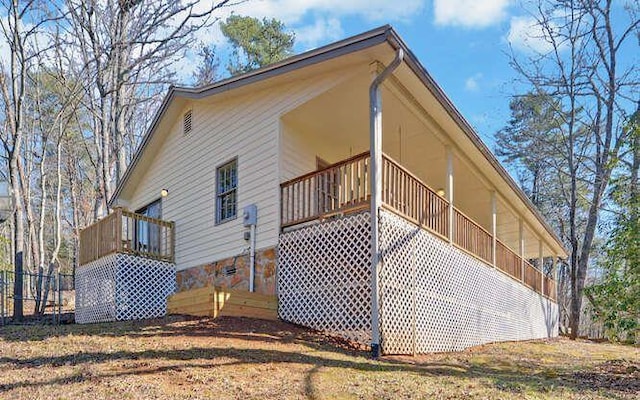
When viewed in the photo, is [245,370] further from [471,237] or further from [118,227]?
[471,237]

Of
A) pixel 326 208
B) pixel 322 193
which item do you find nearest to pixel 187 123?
pixel 322 193

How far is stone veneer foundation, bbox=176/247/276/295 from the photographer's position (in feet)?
30.6

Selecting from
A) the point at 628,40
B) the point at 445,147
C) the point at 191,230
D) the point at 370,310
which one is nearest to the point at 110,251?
the point at 191,230

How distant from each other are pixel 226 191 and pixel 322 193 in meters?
2.69

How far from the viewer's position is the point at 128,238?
12141 mm

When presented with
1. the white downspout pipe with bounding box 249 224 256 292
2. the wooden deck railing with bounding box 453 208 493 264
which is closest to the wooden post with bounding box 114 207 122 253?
the white downspout pipe with bounding box 249 224 256 292

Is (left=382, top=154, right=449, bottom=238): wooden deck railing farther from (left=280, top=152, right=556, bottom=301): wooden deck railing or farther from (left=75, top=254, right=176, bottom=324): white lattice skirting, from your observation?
(left=75, top=254, right=176, bottom=324): white lattice skirting

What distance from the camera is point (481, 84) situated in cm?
2609

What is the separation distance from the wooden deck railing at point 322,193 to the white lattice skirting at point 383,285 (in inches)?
9.7

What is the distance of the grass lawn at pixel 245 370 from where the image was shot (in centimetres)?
486

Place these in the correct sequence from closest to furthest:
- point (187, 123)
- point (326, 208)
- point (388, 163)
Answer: point (388, 163) → point (326, 208) → point (187, 123)

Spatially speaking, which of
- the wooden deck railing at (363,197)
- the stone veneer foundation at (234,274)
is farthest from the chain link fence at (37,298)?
the wooden deck railing at (363,197)

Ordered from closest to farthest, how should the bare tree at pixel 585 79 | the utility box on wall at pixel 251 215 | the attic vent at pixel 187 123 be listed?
1. the utility box on wall at pixel 251 215
2. the attic vent at pixel 187 123
3. the bare tree at pixel 585 79

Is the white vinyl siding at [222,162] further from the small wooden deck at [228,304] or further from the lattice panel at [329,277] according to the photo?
the small wooden deck at [228,304]
